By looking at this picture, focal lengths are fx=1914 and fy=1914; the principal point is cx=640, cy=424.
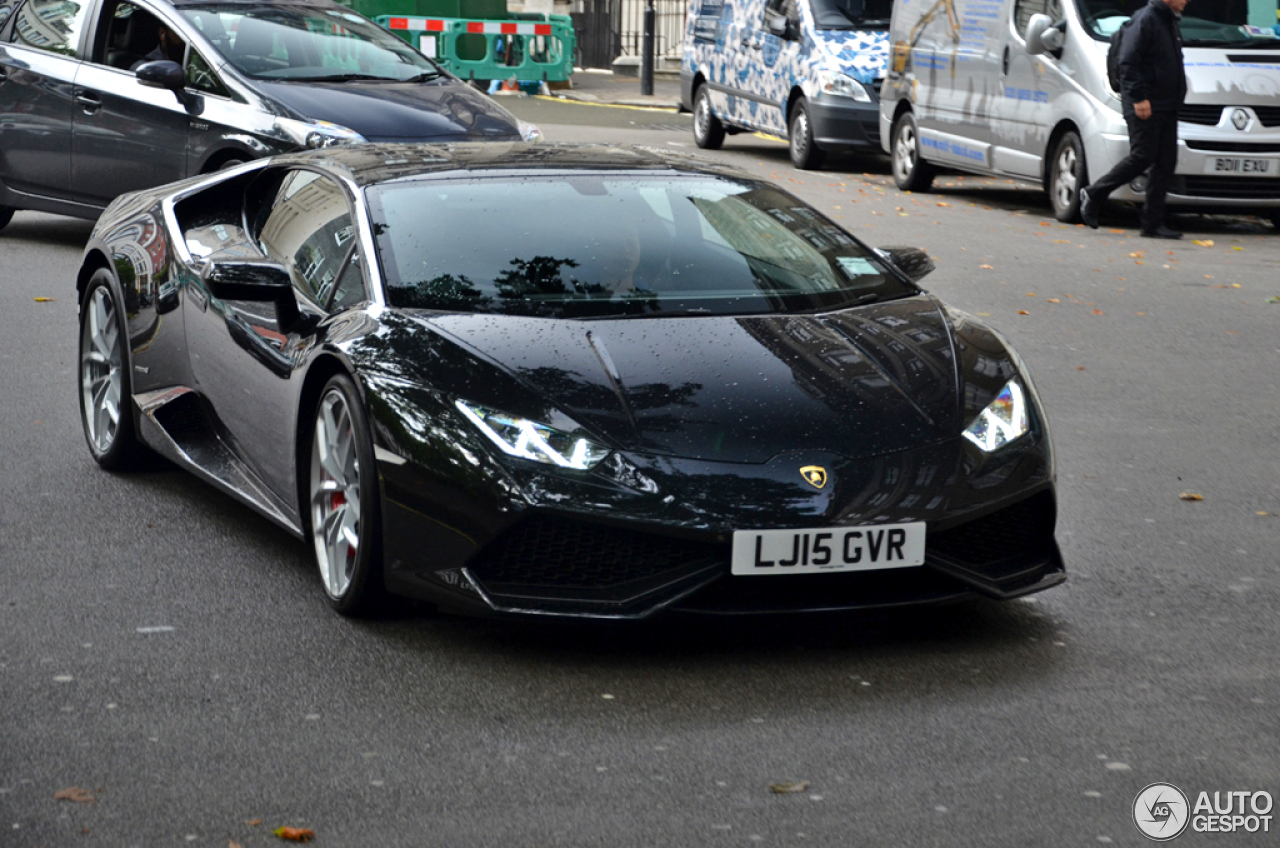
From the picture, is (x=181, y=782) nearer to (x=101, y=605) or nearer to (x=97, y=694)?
(x=97, y=694)

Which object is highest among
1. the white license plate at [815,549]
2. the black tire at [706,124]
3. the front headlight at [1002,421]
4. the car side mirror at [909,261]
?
the car side mirror at [909,261]

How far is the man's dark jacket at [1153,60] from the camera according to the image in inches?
541

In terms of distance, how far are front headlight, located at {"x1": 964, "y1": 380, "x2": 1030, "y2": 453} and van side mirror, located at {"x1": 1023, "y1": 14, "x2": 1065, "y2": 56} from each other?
1067 centimetres

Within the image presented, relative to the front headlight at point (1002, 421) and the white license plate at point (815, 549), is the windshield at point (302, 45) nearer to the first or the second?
the front headlight at point (1002, 421)

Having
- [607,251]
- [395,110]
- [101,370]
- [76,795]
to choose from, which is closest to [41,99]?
[395,110]

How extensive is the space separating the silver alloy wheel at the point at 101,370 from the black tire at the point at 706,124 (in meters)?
14.9

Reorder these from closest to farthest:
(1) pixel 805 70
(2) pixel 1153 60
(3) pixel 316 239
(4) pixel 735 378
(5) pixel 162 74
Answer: (4) pixel 735 378 → (3) pixel 316 239 → (5) pixel 162 74 → (2) pixel 1153 60 → (1) pixel 805 70

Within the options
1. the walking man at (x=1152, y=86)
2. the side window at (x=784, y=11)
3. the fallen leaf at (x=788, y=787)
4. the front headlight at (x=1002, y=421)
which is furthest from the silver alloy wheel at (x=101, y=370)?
the side window at (x=784, y=11)

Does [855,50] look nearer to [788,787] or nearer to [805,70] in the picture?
[805,70]

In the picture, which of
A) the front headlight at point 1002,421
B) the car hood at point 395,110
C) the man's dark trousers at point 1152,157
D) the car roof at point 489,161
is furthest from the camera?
the man's dark trousers at point 1152,157

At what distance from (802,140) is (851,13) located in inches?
59.8

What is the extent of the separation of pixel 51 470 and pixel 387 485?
2536 mm

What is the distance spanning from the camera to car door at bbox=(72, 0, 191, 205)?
1159cm

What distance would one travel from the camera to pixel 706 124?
21.6m
